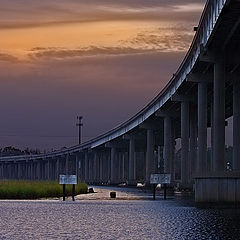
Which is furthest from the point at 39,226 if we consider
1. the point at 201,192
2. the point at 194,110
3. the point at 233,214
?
the point at 194,110

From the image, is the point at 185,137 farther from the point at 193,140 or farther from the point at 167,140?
the point at 167,140

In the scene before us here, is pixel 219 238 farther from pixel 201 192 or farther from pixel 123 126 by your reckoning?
pixel 123 126

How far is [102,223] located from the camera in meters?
44.4

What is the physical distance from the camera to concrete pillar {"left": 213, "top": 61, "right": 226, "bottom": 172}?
85312 millimetres

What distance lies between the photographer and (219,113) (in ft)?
279

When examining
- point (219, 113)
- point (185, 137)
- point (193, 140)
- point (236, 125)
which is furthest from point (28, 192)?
point (193, 140)

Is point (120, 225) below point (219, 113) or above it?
below

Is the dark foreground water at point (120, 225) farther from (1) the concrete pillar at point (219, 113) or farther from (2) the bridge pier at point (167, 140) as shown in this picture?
(2) the bridge pier at point (167, 140)

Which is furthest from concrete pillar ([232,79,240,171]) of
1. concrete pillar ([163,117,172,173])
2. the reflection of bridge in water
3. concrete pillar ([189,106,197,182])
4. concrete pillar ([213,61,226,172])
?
concrete pillar ([163,117,172,173])

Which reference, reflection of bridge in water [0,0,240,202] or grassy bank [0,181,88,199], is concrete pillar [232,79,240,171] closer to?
reflection of bridge in water [0,0,240,202]

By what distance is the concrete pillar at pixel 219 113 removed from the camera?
85.3 m

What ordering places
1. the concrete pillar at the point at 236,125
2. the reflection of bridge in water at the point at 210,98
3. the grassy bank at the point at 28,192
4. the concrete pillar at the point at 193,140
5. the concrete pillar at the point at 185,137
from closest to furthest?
the reflection of bridge in water at the point at 210,98
the grassy bank at the point at 28,192
the concrete pillar at the point at 236,125
the concrete pillar at the point at 185,137
the concrete pillar at the point at 193,140

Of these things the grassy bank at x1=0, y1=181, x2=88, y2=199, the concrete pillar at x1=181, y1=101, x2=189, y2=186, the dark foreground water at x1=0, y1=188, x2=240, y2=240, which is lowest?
the dark foreground water at x1=0, y1=188, x2=240, y2=240

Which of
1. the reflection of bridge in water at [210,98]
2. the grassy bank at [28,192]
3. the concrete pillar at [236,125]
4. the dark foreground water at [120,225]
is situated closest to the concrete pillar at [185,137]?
the reflection of bridge in water at [210,98]
